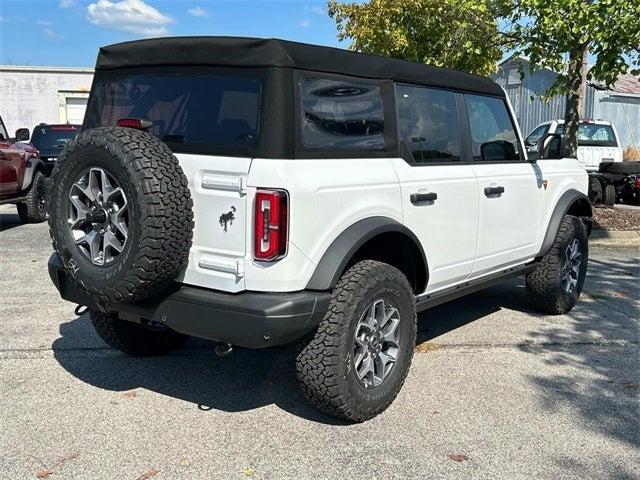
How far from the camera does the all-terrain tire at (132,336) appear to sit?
4457 millimetres

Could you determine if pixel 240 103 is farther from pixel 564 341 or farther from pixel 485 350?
pixel 564 341

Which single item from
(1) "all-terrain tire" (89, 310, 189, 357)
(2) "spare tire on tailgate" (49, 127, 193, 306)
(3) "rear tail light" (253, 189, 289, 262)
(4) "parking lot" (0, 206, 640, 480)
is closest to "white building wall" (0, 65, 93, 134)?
(4) "parking lot" (0, 206, 640, 480)

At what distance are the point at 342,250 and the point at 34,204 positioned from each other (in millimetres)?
9255

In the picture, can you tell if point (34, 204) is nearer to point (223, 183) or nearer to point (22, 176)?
point (22, 176)

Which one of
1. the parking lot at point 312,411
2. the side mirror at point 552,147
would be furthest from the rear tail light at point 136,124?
the side mirror at point 552,147

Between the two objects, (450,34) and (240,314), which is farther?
(450,34)

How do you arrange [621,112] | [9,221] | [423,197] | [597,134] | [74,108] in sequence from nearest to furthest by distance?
[423,197]
[9,221]
[597,134]
[621,112]
[74,108]

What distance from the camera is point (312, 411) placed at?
3.88m

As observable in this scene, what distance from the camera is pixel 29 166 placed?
1108cm

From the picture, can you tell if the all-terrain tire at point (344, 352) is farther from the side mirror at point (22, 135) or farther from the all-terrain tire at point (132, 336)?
the side mirror at point (22, 135)

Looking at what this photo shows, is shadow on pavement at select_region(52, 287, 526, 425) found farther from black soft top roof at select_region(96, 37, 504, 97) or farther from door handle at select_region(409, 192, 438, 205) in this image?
black soft top roof at select_region(96, 37, 504, 97)

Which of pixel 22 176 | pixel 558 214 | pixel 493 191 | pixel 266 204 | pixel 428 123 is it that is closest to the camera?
pixel 266 204

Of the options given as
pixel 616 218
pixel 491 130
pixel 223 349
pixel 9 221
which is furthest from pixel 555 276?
pixel 9 221

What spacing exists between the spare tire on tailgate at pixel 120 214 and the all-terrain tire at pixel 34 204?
8327 millimetres
